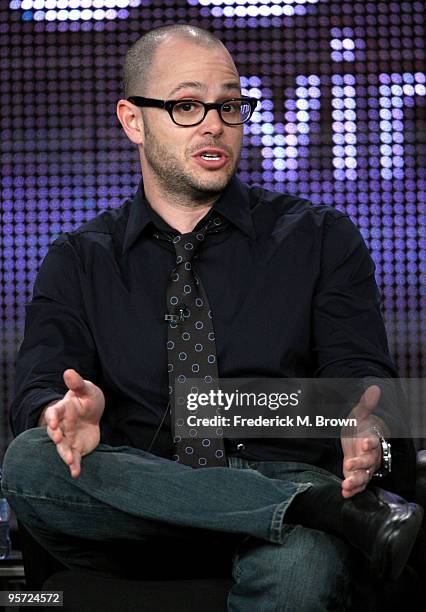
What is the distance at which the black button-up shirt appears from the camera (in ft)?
6.47

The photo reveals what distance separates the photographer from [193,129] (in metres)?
2.10

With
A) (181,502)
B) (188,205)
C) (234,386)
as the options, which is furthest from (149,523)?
(188,205)

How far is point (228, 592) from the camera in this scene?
1.66m

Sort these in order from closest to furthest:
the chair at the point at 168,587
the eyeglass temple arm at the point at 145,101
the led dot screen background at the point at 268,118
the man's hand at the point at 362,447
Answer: the man's hand at the point at 362,447 → the chair at the point at 168,587 → the eyeglass temple arm at the point at 145,101 → the led dot screen background at the point at 268,118

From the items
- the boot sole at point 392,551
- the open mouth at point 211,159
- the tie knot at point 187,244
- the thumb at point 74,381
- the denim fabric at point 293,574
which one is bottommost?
the denim fabric at point 293,574

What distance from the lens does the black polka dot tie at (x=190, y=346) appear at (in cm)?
Result: 193

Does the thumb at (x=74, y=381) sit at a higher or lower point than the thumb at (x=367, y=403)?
higher

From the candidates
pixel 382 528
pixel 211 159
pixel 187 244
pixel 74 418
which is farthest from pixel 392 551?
pixel 211 159

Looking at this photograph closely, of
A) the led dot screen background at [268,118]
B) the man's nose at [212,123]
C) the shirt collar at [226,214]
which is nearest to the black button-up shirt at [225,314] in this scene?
the shirt collar at [226,214]

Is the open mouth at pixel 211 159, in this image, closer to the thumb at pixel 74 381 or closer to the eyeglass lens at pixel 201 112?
the eyeglass lens at pixel 201 112

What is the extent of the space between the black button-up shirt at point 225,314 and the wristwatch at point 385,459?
248 mm

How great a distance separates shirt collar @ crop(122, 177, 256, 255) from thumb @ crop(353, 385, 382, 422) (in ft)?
1.80

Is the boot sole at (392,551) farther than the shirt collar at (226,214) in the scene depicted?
No

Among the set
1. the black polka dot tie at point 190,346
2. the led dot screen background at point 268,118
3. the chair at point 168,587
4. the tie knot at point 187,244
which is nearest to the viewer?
the chair at point 168,587
